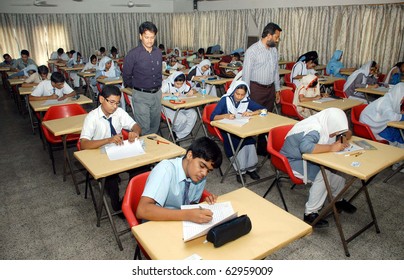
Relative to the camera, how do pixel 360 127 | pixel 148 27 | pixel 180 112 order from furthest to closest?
pixel 180 112
pixel 360 127
pixel 148 27

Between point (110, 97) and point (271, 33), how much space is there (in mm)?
2341

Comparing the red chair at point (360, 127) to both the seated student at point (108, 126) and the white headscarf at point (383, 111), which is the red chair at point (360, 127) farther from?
the seated student at point (108, 126)

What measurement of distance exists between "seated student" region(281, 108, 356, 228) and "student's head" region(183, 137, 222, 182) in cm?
119

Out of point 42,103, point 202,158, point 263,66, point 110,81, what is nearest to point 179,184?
point 202,158

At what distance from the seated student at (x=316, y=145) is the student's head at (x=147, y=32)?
191cm

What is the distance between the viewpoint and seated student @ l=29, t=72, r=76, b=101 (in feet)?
15.4

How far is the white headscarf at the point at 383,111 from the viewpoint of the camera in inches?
146

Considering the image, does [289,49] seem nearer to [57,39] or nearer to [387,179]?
[387,179]

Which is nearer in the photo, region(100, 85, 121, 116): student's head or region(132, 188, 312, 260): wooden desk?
region(132, 188, 312, 260): wooden desk

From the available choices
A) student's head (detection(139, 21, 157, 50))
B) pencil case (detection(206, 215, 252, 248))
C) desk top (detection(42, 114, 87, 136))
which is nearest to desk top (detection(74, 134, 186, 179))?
desk top (detection(42, 114, 87, 136))

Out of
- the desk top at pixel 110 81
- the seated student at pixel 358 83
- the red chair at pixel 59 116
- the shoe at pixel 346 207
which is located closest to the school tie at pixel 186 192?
the shoe at pixel 346 207

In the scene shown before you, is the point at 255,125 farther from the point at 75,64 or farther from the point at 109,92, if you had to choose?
the point at 75,64

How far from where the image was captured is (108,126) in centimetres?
299

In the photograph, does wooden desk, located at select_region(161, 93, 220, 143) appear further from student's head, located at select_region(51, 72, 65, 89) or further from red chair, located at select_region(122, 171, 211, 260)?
red chair, located at select_region(122, 171, 211, 260)
